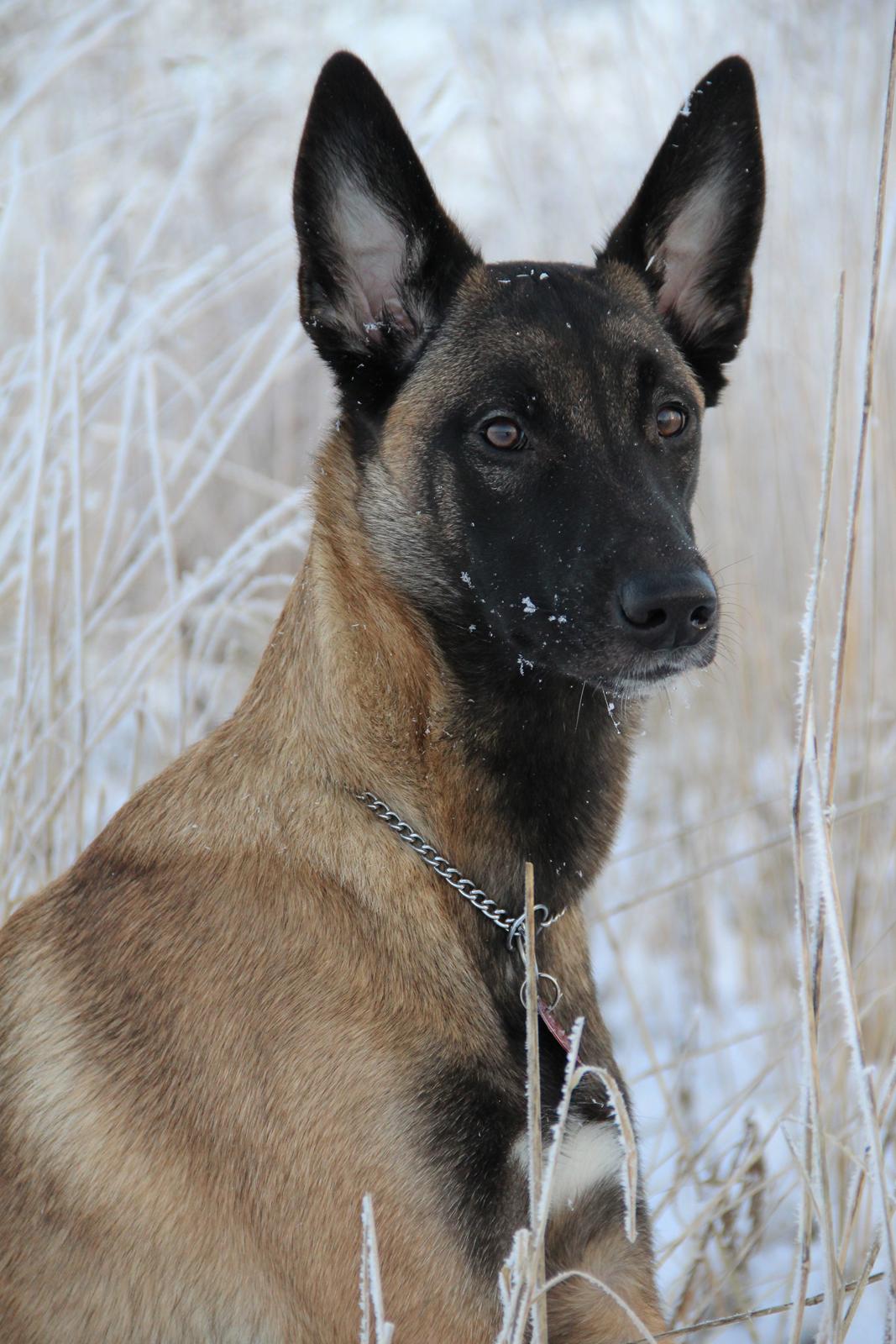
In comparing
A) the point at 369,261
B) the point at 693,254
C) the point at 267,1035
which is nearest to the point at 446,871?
the point at 267,1035

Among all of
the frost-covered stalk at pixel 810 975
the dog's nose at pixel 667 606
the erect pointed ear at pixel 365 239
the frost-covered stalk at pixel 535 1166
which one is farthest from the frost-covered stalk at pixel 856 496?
the erect pointed ear at pixel 365 239

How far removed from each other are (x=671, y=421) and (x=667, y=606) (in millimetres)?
590

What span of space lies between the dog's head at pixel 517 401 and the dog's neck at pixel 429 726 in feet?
0.18

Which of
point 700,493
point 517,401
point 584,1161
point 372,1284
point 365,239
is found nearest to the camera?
point 372,1284

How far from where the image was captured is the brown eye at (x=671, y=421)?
232 cm

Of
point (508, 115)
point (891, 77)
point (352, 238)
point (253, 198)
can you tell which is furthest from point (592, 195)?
point (253, 198)

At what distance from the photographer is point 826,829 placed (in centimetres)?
159

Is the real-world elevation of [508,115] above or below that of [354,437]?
above

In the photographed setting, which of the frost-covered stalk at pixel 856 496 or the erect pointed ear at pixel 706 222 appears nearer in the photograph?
the frost-covered stalk at pixel 856 496

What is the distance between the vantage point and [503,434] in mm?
2172

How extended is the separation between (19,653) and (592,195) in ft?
8.06

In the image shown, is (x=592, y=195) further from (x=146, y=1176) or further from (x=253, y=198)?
(x=146, y=1176)

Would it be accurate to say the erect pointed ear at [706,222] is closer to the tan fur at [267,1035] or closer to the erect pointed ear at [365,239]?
the erect pointed ear at [365,239]

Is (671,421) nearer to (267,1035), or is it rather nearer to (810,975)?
(810,975)
